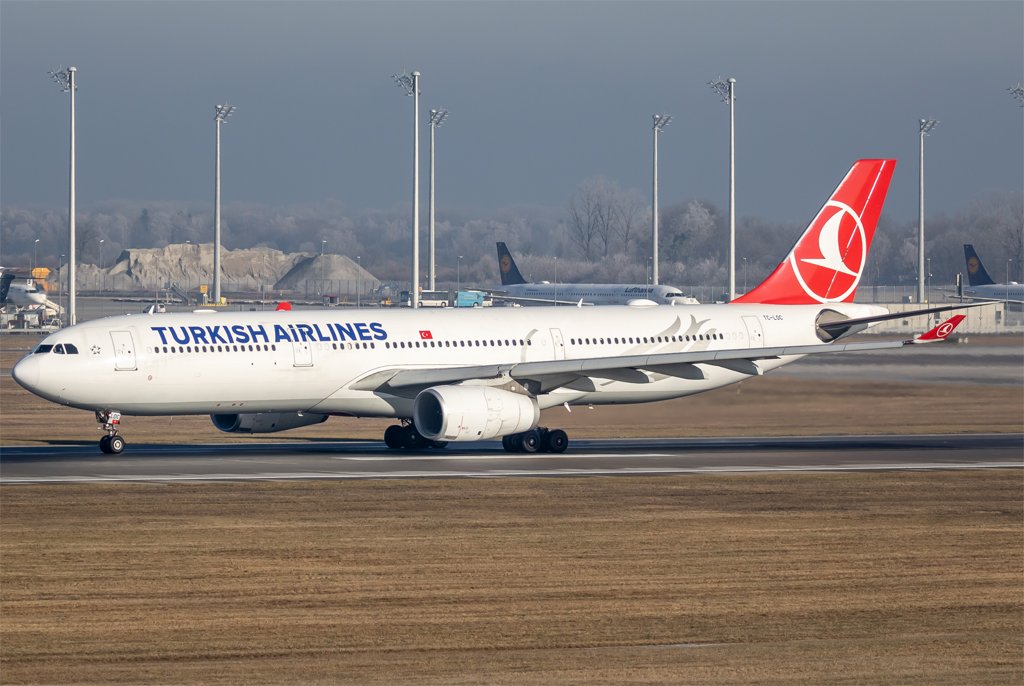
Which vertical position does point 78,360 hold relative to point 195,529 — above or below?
above

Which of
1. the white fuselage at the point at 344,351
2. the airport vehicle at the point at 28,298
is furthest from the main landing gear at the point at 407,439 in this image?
the airport vehicle at the point at 28,298

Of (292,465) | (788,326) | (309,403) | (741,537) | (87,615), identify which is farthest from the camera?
(788,326)

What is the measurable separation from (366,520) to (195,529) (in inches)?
121

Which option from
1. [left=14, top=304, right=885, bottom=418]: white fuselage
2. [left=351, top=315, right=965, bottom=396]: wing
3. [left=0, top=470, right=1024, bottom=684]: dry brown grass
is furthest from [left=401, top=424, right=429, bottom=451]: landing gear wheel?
[left=0, top=470, right=1024, bottom=684]: dry brown grass

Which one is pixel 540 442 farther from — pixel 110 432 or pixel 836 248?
pixel 836 248

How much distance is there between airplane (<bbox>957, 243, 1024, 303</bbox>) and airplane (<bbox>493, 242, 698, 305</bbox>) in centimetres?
3086

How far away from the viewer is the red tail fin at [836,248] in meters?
50.2

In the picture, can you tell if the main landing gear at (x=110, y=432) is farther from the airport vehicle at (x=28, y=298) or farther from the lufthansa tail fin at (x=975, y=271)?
the lufthansa tail fin at (x=975, y=271)

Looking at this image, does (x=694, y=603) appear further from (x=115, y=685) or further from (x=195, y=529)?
(x=195, y=529)

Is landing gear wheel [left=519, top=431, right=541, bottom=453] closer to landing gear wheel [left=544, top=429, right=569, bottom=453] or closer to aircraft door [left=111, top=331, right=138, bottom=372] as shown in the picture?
landing gear wheel [left=544, top=429, right=569, bottom=453]

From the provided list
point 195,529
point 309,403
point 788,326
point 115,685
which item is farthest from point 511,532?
point 788,326

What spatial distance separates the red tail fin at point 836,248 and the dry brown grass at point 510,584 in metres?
17.8

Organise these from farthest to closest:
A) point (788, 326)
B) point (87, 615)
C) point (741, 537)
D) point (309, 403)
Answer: point (788, 326), point (309, 403), point (741, 537), point (87, 615)

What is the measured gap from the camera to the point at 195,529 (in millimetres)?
26766
